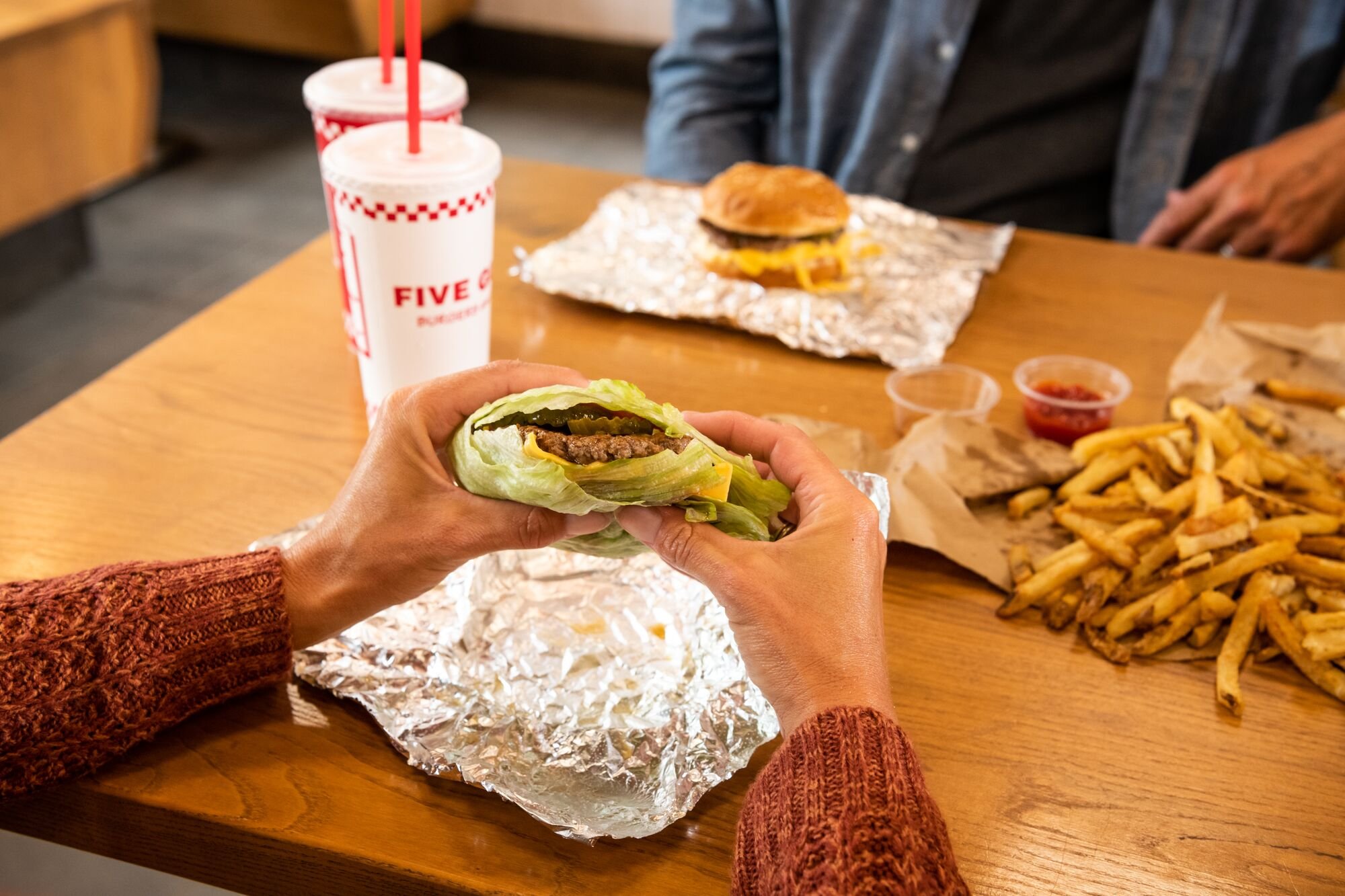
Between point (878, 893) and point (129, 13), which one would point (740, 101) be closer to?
point (878, 893)

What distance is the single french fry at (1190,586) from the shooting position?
54.9 inches

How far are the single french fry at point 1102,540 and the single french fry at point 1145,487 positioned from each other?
0.08 m

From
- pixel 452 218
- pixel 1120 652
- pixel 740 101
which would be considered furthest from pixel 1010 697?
pixel 740 101

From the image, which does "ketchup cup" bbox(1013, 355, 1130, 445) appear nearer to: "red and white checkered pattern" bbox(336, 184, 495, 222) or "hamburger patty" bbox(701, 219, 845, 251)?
"hamburger patty" bbox(701, 219, 845, 251)

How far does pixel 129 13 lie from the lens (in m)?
4.84

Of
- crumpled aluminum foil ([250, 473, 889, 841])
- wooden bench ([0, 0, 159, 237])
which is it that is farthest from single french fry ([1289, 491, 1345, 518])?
wooden bench ([0, 0, 159, 237])

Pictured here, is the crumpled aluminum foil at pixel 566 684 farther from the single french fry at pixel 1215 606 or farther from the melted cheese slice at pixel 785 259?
the melted cheese slice at pixel 785 259

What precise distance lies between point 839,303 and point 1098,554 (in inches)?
34.1

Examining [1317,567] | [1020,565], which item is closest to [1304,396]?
[1317,567]

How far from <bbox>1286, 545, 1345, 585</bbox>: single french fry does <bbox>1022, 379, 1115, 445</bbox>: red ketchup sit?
1.34ft

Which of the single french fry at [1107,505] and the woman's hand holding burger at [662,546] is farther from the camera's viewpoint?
the single french fry at [1107,505]

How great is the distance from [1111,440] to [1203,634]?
1.20 feet

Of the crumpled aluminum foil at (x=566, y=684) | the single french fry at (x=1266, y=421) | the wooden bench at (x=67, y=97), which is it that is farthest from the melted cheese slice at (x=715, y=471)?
the wooden bench at (x=67, y=97)

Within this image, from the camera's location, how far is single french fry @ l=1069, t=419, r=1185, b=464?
1.66 meters
